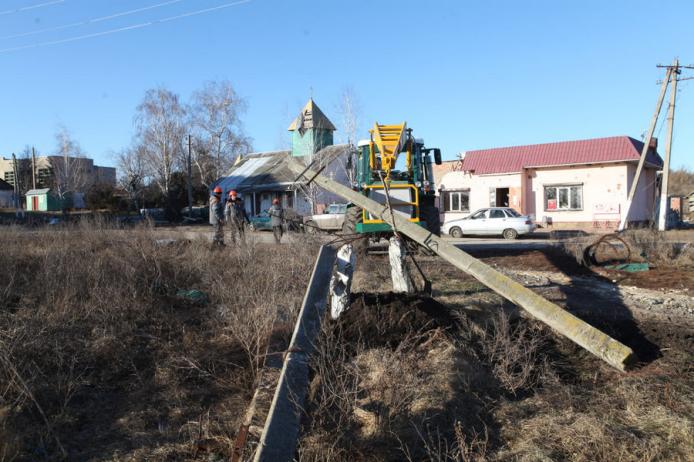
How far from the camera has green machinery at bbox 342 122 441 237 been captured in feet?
38.4

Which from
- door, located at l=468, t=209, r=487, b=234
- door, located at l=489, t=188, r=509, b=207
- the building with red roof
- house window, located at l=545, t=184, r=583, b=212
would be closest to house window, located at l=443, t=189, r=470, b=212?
the building with red roof

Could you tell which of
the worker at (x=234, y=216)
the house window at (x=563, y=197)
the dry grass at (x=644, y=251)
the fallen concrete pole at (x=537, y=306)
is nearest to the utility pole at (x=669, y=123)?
the house window at (x=563, y=197)

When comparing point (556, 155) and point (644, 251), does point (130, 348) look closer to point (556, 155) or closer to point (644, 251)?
point (644, 251)

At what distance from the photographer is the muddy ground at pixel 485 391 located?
345cm

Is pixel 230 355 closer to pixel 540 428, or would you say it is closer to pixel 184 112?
pixel 540 428

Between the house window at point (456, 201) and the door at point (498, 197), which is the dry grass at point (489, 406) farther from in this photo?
the house window at point (456, 201)

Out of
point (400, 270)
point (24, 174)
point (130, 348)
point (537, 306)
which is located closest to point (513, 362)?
point (537, 306)

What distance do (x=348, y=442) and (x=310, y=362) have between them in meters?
0.89

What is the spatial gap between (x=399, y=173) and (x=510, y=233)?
11190 mm

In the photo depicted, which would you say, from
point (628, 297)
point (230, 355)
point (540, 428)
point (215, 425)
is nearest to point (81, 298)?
point (230, 355)

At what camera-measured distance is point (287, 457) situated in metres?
3.21

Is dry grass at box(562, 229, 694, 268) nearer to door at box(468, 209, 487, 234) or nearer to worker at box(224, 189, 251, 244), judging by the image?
worker at box(224, 189, 251, 244)

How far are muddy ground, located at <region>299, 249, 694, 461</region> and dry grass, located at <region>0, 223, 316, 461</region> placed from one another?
31.5 inches

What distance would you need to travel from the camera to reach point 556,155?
89.2ft
